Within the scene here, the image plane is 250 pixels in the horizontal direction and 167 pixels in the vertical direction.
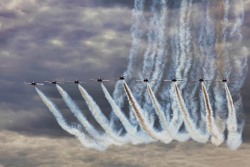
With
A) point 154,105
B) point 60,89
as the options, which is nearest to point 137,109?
point 154,105

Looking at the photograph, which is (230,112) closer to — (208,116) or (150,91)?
(208,116)

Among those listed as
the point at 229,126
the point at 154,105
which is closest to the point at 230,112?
the point at 229,126

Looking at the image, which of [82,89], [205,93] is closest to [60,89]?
[82,89]

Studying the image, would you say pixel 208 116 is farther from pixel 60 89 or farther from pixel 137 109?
pixel 60 89

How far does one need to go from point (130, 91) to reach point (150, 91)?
4.31m

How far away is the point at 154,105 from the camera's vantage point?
195m

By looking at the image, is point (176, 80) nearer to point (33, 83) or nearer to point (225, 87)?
point (225, 87)

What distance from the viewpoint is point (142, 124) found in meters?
199

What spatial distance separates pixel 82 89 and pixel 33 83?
10.9 metres

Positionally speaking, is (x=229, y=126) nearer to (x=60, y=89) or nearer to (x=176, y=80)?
(x=176, y=80)

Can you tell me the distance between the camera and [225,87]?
191m

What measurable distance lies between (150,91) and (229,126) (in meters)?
19.3

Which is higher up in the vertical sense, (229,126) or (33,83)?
(33,83)

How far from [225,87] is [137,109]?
20043 millimetres
